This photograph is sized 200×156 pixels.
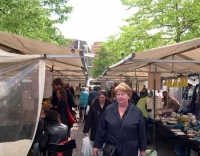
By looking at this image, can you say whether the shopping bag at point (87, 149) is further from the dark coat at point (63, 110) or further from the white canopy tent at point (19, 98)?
the white canopy tent at point (19, 98)

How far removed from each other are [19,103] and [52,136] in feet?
4.86

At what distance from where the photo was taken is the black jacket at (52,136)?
16.8 ft

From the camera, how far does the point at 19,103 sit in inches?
150

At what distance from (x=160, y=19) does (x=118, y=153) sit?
17.1 m

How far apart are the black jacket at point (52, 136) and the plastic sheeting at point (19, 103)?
1.19m

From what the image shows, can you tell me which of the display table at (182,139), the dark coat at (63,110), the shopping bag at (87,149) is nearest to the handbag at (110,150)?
the shopping bag at (87,149)

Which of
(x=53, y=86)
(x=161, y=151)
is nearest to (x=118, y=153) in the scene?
(x=53, y=86)

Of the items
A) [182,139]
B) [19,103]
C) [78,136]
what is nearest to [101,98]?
[182,139]

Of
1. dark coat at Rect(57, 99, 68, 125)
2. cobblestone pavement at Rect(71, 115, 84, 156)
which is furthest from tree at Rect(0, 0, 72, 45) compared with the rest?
dark coat at Rect(57, 99, 68, 125)

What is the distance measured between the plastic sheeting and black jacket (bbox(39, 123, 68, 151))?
46.8 inches

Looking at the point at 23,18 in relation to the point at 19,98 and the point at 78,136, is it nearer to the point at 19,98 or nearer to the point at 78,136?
the point at 78,136

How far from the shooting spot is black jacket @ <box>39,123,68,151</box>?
5110 millimetres

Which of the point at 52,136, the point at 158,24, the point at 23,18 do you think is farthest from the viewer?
the point at 158,24

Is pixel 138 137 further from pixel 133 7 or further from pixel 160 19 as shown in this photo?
pixel 133 7
